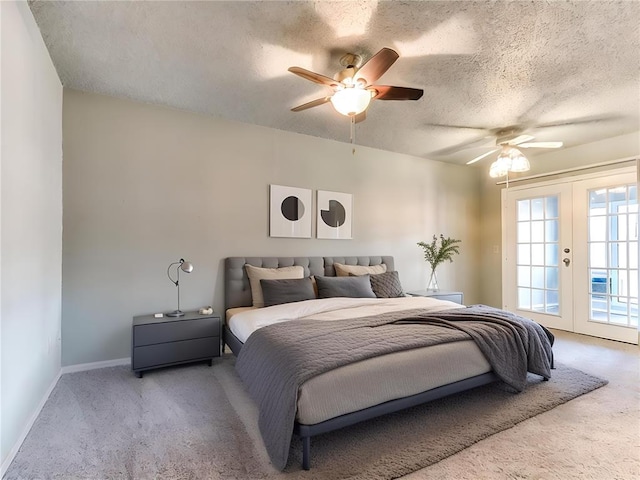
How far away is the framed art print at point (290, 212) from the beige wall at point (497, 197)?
3422mm

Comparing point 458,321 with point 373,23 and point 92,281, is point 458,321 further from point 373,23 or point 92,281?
point 92,281

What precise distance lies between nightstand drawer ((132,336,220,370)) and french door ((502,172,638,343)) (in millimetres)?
4621

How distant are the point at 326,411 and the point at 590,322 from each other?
4401 mm

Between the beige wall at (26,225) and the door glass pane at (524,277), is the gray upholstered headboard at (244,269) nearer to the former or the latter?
the beige wall at (26,225)

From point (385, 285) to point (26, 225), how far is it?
3.42 meters

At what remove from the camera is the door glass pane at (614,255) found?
12.9 ft

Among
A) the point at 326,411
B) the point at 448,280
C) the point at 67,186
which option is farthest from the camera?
the point at 448,280

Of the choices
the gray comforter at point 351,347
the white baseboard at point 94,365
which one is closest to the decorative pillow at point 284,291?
the gray comforter at point 351,347

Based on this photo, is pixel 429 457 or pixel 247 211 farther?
pixel 247 211

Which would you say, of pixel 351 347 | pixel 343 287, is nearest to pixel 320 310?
pixel 343 287

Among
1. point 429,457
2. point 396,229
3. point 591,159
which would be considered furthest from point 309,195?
point 591,159

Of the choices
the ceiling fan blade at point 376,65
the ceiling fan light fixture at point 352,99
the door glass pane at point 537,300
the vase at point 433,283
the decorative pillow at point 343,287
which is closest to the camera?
the ceiling fan blade at point 376,65

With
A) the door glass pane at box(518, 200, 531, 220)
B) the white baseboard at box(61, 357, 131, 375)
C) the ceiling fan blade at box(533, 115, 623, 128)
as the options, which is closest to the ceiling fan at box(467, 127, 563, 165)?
the ceiling fan blade at box(533, 115, 623, 128)

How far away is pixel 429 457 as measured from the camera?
1779mm
